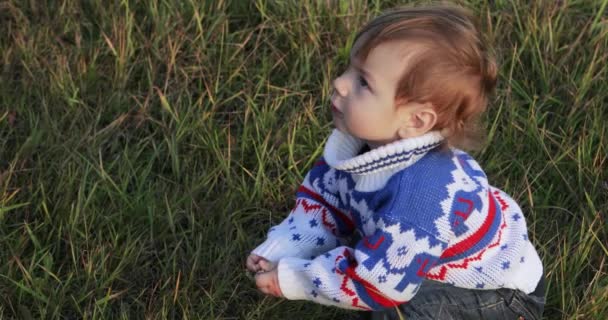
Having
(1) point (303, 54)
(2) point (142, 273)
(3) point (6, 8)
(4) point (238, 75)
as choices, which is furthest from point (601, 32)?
(3) point (6, 8)

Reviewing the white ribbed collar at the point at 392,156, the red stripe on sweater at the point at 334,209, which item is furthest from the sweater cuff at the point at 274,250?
the white ribbed collar at the point at 392,156

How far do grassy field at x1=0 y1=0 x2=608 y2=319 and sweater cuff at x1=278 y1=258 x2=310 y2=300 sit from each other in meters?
0.33

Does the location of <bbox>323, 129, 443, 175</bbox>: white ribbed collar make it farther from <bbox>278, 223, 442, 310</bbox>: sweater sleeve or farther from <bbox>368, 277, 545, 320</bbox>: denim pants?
<bbox>368, 277, 545, 320</bbox>: denim pants

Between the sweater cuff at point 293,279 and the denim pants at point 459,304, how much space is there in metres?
0.20

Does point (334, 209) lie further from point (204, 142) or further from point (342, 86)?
point (204, 142)

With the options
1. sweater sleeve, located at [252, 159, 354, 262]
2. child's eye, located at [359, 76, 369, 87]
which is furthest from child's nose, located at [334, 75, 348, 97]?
sweater sleeve, located at [252, 159, 354, 262]

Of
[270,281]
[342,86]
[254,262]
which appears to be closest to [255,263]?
[254,262]

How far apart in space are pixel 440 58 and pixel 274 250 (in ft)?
1.80

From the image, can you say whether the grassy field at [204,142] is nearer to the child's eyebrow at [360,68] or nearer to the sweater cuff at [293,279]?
the sweater cuff at [293,279]

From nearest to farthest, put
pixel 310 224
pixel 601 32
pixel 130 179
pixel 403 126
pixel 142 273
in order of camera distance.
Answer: pixel 403 126
pixel 310 224
pixel 142 273
pixel 130 179
pixel 601 32

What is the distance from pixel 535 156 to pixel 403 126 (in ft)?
3.11

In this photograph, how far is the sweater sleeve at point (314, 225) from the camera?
209 cm

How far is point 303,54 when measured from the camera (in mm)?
2980

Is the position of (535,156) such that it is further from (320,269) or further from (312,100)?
(320,269)
